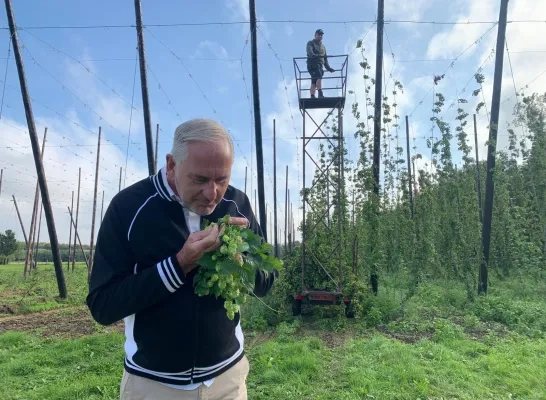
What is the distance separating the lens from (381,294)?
36.3 ft

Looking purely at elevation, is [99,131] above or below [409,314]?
above

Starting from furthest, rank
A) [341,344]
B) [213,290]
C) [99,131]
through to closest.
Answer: [99,131] < [341,344] < [213,290]

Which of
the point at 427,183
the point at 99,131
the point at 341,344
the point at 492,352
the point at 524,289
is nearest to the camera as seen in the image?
the point at 492,352

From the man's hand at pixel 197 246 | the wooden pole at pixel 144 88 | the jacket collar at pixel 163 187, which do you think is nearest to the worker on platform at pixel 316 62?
the wooden pole at pixel 144 88

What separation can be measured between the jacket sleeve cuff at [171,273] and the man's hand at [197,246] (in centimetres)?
2

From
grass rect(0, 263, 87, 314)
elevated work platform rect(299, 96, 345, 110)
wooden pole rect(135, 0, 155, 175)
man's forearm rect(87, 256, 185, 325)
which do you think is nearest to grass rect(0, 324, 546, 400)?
man's forearm rect(87, 256, 185, 325)

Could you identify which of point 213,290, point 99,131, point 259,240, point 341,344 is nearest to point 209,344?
point 213,290

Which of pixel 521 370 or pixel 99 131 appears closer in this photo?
pixel 521 370

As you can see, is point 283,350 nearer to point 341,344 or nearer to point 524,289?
point 341,344

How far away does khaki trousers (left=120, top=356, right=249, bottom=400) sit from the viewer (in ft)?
4.82

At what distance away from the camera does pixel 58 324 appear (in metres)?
9.70

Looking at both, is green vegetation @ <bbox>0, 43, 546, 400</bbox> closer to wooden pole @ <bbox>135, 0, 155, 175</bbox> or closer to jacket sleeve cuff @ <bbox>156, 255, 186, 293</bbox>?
jacket sleeve cuff @ <bbox>156, 255, 186, 293</bbox>

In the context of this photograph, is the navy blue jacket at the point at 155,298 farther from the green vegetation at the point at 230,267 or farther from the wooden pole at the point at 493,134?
the wooden pole at the point at 493,134

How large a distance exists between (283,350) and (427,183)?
853cm
